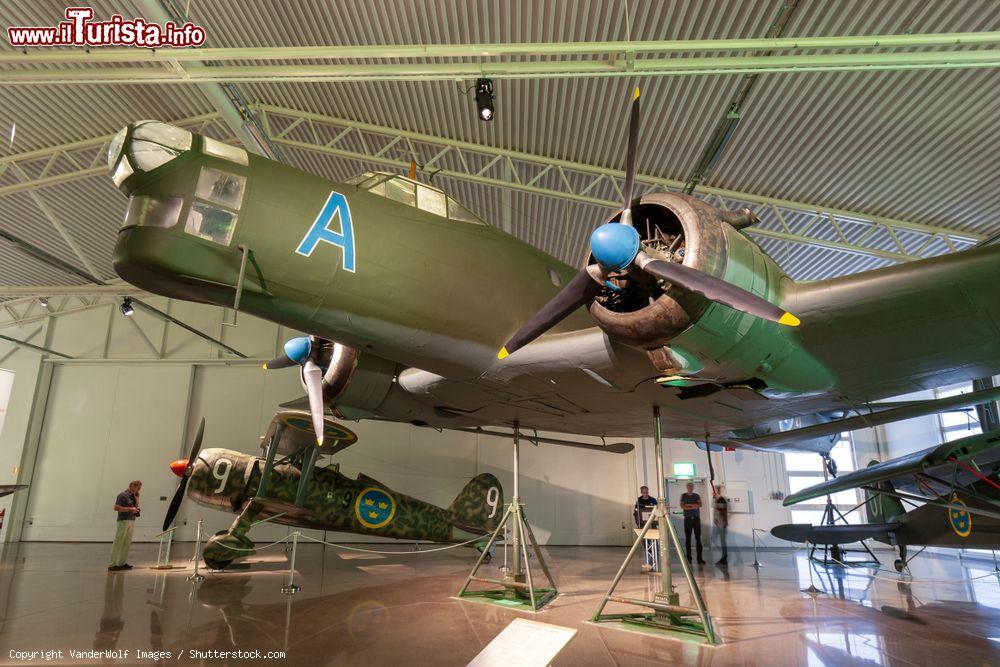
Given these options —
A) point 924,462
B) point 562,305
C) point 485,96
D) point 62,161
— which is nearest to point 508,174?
point 485,96

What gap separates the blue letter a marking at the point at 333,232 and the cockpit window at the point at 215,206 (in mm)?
599

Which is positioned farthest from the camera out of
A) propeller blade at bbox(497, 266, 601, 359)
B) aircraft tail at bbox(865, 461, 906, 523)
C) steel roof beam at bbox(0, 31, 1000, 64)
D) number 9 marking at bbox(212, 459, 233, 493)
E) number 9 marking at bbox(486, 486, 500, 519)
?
number 9 marking at bbox(486, 486, 500, 519)

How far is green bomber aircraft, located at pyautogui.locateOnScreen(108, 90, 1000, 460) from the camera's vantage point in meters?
4.27

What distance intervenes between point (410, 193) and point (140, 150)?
2458mm

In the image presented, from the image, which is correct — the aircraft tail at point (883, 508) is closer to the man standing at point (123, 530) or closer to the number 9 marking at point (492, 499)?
the number 9 marking at point (492, 499)

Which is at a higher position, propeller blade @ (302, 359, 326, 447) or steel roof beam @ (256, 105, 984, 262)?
steel roof beam @ (256, 105, 984, 262)

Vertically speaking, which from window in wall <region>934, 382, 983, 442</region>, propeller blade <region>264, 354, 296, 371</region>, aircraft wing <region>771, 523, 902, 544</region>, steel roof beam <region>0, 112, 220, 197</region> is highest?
steel roof beam <region>0, 112, 220, 197</region>

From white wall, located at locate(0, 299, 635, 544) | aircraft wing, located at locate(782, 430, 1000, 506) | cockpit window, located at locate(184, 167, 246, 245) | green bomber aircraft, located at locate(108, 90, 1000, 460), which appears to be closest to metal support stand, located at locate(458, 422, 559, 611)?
green bomber aircraft, located at locate(108, 90, 1000, 460)

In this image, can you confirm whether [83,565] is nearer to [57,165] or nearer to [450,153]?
[57,165]

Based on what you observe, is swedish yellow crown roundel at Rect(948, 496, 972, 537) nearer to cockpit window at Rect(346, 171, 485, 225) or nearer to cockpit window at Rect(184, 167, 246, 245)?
cockpit window at Rect(346, 171, 485, 225)

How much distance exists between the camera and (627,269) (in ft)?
14.1

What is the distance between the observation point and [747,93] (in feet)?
28.5

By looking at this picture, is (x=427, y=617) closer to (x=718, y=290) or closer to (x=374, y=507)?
(x=718, y=290)

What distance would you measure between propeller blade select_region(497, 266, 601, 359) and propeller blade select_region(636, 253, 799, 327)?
2.04 feet
